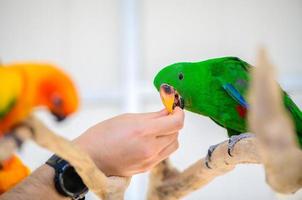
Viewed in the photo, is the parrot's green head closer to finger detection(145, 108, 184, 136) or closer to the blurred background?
finger detection(145, 108, 184, 136)

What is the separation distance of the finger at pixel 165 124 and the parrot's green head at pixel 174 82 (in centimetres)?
6

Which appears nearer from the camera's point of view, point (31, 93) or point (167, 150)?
point (31, 93)

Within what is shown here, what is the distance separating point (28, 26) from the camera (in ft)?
5.25

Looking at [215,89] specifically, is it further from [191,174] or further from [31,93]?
[31,93]

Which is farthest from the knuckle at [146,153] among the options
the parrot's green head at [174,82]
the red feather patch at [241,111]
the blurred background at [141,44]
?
the blurred background at [141,44]

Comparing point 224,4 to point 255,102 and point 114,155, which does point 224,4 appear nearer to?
point 114,155

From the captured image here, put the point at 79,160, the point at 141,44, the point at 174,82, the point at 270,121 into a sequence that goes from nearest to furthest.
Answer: the point at 270,121 → the point at 79,160 → the point at 174,82 → the point at 141,44

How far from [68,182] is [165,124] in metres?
0.19

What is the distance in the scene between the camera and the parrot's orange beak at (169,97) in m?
0.69

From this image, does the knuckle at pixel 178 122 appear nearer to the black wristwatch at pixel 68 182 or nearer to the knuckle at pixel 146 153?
the knuckle at pixel 146 153

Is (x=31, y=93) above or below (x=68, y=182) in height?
above

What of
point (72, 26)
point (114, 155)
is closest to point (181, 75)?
point (114, 155)

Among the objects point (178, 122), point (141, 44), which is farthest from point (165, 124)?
point (141, 44)

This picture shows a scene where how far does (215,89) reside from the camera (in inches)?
31.1
